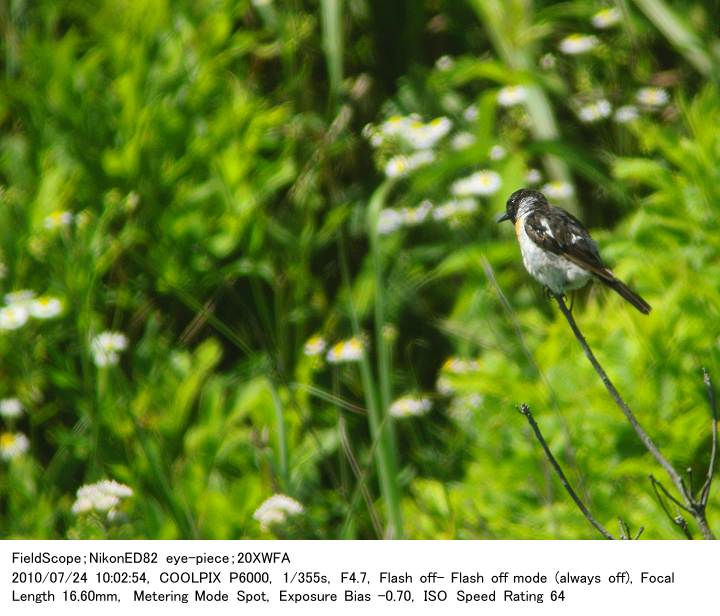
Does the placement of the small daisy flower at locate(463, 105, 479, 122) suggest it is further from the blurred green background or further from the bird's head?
the bird's head

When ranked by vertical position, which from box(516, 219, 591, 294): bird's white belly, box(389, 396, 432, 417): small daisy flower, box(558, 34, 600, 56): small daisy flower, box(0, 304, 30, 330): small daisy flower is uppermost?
box(558, 34, 600, 56): small daisy flower

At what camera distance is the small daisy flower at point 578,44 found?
2057 mm

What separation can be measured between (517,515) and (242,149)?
0.93m

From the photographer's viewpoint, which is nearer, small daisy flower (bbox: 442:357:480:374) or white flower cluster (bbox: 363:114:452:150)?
small daisy flower (bbox: 442:357:480:374)

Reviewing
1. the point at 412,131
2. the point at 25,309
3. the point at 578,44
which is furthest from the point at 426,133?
the point at 25,309

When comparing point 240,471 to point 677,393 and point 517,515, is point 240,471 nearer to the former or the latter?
point 517,515

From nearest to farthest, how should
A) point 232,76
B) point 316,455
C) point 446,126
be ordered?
point 316,455
point 446,126
point 232,76

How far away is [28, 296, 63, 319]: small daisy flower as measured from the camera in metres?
1.76

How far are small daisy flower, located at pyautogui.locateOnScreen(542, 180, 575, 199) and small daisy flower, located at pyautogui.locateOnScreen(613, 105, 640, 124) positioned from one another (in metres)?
0.19

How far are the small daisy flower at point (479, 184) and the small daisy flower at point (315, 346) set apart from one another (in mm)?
385

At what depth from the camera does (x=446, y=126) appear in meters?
1.98

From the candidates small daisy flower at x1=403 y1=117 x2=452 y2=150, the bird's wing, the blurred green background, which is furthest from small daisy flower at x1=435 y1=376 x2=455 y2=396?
the bird's wing

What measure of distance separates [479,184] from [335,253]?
0.39 m

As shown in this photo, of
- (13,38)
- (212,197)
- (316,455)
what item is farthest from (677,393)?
(13,38)
